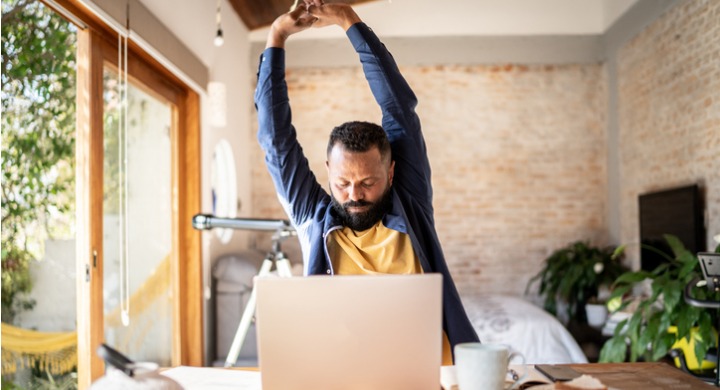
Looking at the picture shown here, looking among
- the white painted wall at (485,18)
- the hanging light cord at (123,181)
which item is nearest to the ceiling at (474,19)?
the white painted wall at (485,18)

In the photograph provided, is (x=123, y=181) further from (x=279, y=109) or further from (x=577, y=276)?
(x=577, y=276)

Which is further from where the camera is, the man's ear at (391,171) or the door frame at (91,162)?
the door frame at (91,162)

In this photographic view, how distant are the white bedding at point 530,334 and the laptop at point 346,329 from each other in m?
3.73

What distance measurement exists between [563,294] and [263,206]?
2903 mm

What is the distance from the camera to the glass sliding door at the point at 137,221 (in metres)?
3.55

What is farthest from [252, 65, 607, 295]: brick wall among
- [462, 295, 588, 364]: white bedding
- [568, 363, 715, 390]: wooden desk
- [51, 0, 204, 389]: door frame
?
[568, 363, 715, 390]: wooden desk

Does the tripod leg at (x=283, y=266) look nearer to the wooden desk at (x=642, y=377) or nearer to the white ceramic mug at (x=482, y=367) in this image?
the wooden desk at (x=642, y=377)

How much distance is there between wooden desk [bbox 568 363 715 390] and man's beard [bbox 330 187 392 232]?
62 centimetres

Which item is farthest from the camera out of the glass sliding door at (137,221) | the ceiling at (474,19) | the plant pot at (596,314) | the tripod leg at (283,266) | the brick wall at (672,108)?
the ceiling at (474,19)

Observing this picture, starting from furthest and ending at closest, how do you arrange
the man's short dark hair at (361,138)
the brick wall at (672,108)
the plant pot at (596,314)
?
the plant pot at (596,314)
the brick wall at (672,108)
the man's short dark hair at (361,138)

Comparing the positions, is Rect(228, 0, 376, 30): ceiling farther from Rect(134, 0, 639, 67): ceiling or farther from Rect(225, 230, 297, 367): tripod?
Rect(225, 230, 297, 367): tripod

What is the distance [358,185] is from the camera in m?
1.88

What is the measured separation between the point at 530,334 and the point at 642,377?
11.5ft

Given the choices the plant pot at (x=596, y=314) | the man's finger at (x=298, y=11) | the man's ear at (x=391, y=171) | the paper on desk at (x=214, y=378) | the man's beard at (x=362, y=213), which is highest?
the man's finger at (x=298, y=11)
